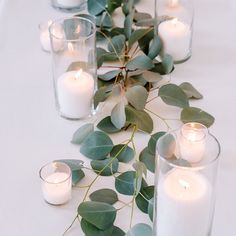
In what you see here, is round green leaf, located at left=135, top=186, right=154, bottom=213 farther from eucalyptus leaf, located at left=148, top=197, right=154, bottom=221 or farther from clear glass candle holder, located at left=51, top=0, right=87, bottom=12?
clear glass candle holder, located at left=51, top=0, right=87, bottom=12

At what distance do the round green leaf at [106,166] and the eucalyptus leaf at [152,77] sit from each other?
0.77ft

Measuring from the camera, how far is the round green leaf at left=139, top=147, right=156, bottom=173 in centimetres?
104

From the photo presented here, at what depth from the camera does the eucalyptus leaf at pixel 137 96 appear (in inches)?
45.2

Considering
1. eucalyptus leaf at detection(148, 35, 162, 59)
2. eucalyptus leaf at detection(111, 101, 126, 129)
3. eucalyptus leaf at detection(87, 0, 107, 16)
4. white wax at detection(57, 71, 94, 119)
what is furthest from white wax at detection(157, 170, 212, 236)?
eucalyptus leaf at detection(87, 0, 107, 16)

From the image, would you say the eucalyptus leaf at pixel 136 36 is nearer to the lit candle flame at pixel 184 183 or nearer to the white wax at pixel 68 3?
the white wax at pixel 68 3

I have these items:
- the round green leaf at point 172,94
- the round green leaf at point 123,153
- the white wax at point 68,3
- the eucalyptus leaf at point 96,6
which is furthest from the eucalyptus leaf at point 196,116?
the white wax at point 68,3

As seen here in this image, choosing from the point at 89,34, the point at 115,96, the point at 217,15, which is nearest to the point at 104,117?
the point at 115,96

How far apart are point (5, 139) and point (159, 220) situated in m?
0.38

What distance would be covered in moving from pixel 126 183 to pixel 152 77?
294mm

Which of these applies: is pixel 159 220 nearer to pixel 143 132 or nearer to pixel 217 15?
pixel 143 132

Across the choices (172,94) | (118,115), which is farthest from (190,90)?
(118,115)

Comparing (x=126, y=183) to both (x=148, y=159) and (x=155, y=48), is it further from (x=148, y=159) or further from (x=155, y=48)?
(x=155, y=48)

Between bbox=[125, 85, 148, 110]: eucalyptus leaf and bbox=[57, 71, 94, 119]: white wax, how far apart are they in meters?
0.09

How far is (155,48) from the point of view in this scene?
52.1 inches
